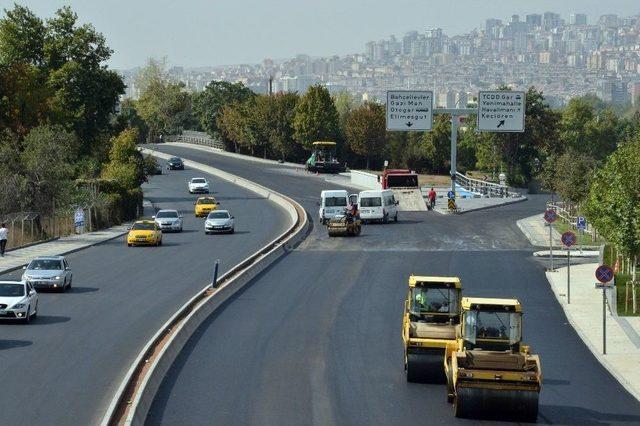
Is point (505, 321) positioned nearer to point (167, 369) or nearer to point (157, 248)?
point (167, 369)

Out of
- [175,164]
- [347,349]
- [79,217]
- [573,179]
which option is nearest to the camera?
[347,349]

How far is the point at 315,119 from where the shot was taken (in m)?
136

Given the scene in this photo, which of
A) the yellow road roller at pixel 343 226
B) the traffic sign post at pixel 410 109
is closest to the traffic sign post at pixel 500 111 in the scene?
the traffic sign post at pixel 410 109

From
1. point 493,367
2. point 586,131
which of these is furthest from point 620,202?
point 586,131

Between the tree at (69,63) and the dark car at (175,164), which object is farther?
the dark car at (175,164)

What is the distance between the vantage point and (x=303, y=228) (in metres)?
65.8

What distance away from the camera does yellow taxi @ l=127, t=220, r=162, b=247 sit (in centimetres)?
5853

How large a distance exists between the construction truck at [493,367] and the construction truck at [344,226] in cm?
4022

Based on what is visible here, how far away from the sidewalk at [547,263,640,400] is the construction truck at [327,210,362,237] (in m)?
16.3

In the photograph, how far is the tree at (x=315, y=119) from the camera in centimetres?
13650

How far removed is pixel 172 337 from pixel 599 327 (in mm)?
13801

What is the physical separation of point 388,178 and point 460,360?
62.6m

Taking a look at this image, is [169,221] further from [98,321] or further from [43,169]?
[98,321]

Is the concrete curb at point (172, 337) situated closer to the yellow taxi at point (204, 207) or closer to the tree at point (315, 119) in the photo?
the yellow taxi at point (204, 207)
